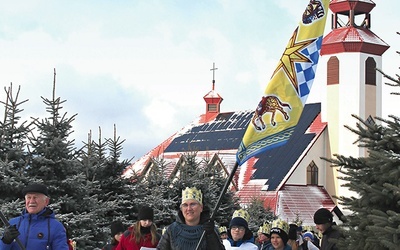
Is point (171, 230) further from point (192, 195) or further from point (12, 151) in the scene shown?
point (12, 151)

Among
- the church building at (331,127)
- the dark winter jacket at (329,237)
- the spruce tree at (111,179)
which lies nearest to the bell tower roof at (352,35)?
the church building at (331,127)

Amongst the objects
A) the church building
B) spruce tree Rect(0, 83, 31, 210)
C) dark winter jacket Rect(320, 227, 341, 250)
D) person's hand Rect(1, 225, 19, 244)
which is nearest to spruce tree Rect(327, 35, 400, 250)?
dark winter jacket Rect(320, 227, 341, 250)

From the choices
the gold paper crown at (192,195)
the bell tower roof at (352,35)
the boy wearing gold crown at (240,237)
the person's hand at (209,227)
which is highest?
the bell tower roof at (352,35)

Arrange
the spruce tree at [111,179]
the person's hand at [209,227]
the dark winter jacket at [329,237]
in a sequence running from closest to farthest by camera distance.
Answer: the person's hand at [209,227], the dark winter jacket at [329,237], the spruce tree at [111,179]

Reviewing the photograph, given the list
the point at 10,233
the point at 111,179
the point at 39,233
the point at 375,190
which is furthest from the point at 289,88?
the point at 111,179

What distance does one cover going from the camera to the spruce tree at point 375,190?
7500 mm

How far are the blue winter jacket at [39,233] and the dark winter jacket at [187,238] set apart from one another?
3.81ft

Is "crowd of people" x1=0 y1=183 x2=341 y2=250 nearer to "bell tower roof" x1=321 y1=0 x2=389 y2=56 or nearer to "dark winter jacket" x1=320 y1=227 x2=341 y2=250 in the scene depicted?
"dark winter jacket" x1=320 y1=227 x2=341 y2=250

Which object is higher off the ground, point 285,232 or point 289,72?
point 289,72

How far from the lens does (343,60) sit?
155 ft

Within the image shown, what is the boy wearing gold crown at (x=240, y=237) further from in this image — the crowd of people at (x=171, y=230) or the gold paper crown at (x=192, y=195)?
the gold paper crown at (x=192, y=195)

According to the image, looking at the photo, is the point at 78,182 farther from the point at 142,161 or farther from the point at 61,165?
the point at 142,161

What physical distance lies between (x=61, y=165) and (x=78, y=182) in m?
0.53

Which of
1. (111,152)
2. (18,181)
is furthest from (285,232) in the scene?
(111,152)
